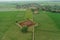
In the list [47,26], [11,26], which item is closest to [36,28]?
[47,26]

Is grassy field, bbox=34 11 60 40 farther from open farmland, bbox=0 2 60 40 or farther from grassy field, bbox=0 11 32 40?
grassy field, bbox=0 11 32 40

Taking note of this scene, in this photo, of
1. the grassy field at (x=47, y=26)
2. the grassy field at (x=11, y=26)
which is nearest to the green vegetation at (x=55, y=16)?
the grassy field at (x=47, y=26)

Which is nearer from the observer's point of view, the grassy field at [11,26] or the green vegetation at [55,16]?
the grassy field at [11,26]

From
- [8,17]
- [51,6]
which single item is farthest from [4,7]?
[51,6]

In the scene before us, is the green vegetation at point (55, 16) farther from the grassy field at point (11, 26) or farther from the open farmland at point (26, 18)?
the grassy field at point (11, 26)

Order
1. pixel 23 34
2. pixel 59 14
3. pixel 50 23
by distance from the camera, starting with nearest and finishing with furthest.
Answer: pixel 23 34 → pixel 50 23 → pixel 59 14

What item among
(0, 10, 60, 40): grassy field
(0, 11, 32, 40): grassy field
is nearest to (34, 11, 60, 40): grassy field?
(0, 10, 60, 40): grassy field

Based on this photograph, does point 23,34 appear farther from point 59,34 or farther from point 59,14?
point 59,14

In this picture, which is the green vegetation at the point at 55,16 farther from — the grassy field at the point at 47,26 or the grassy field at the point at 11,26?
the grassy field at the point at 11,26
